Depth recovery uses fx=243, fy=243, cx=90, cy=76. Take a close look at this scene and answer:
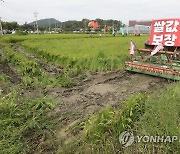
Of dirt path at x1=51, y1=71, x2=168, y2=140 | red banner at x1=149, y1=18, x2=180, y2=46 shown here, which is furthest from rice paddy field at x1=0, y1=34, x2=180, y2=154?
red banner at x1=149, y1=18, x2=180, y2=46

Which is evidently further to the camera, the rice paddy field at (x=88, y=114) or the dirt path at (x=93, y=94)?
the dirt path at (x=93, y=94)

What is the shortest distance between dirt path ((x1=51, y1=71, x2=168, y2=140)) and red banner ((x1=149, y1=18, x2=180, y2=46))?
142 cm

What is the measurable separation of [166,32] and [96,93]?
3232 mm

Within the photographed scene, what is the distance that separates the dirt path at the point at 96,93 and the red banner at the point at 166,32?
1.42 metres

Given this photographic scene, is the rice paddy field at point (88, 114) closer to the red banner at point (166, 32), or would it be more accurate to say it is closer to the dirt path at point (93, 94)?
the dirt path at point (93, 94)

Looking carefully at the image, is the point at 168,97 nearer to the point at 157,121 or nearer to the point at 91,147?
the point at 157,121

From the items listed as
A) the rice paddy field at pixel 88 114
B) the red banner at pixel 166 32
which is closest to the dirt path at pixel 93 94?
the rice paddy field at pixel 88 114

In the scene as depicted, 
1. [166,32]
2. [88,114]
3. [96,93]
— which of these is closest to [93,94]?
[96,93]

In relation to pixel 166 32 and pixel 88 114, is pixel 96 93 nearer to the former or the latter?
pixel 88 114

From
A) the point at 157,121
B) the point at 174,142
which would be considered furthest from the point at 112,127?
the point at 174,142

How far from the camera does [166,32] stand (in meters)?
7.80

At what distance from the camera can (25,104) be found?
18.8ft

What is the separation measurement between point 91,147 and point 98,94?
9.65 feet

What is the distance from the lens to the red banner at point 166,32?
24.9 feet
